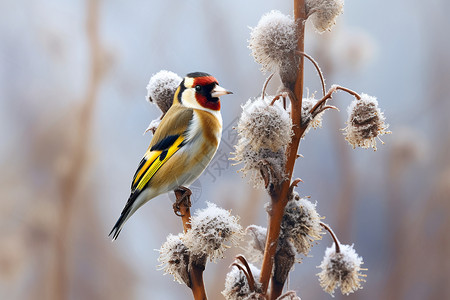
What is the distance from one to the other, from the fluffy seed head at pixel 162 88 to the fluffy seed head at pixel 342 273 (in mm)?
501

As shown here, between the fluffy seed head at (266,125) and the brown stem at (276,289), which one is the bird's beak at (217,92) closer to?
the fluffy seed head at (266,125)

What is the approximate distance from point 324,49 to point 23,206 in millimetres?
1540

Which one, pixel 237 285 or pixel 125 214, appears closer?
pixel 237 285

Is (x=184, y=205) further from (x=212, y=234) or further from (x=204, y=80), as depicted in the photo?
(x=204, y=80)

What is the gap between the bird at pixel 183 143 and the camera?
1.23 metres

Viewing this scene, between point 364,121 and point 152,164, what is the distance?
643mm

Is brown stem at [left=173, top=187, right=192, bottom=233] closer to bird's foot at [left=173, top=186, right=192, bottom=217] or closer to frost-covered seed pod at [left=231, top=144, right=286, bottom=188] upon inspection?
bird's foot at [left=173, top=186, right=192, bottom=217]

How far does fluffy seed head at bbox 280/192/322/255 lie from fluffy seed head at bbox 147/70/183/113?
1.33ft

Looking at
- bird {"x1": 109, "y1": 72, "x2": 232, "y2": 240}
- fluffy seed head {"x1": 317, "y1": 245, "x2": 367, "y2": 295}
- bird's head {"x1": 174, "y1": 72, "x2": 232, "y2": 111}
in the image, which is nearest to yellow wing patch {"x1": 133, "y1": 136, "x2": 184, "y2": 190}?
bird {"x1": 109, "y1": 72, "x2": 232, "y2": 240}

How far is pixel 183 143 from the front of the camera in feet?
4.39

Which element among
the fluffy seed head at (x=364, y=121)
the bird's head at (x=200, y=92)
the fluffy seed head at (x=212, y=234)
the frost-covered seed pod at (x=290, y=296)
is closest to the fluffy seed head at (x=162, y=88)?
the bird's head at (x=200, y=92)

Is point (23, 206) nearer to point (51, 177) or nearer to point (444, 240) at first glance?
point (51, 177)

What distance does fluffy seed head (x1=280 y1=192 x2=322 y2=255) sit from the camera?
0.86 m

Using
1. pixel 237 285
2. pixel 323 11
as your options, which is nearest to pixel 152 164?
pixel 237 285
